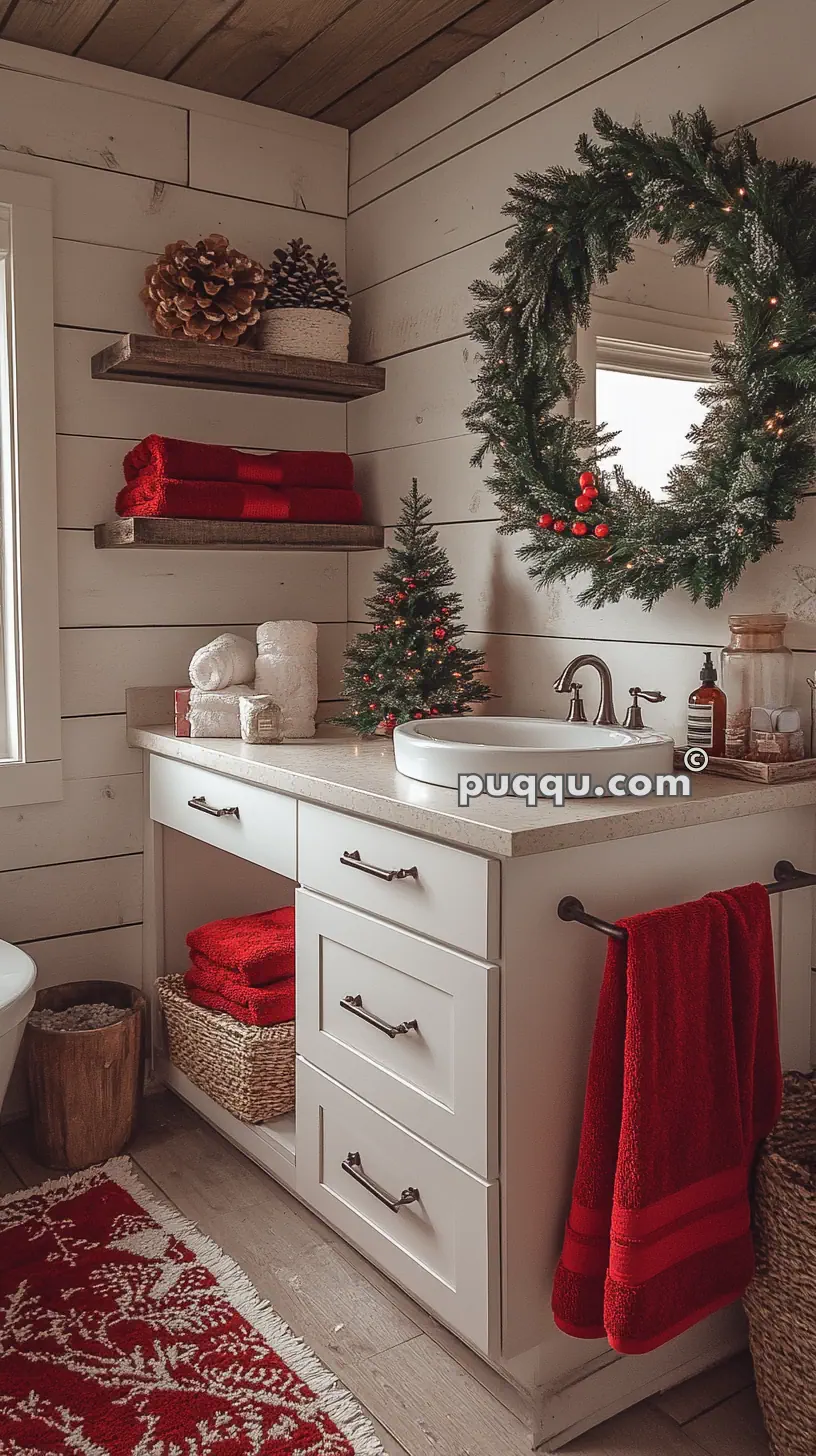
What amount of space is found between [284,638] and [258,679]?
0.33 feet

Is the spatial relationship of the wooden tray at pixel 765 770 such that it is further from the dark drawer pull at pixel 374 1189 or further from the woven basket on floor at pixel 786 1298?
the dark drawer pull at pixel 374 1189

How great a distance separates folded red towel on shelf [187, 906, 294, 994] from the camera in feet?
7.09

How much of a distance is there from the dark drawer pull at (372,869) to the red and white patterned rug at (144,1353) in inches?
28.2

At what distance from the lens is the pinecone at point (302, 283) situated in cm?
238

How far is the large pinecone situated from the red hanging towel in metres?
1.53

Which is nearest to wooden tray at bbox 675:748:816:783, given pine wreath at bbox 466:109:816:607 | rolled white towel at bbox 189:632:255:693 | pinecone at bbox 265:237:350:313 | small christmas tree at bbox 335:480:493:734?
pine wreath at bbox 466:109:816:607

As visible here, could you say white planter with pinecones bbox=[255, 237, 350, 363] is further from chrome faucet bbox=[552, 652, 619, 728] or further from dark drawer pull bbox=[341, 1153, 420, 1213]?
dark drawer pull bbox=[341, 1153, 420, 1213]

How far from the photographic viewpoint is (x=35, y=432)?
2270 millimetres

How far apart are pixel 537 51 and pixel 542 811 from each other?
1466 millimetres

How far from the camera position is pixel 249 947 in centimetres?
219

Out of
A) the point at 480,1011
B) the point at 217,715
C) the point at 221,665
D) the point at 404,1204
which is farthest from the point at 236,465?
the point at 404,1204

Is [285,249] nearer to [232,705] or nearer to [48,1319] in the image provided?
[232,705]

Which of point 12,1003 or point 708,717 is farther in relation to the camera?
point 12,1003

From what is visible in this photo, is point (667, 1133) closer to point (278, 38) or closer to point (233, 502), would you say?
point (233, 502)
